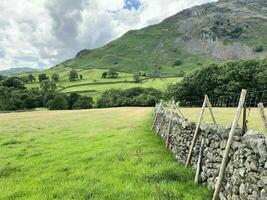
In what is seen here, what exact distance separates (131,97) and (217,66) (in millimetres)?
40737

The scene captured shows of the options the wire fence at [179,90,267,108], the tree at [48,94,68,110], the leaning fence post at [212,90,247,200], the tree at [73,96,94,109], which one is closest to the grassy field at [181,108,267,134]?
the wire fence at [179,90,267,108]

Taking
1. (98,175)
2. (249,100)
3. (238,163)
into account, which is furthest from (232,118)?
(238,163)

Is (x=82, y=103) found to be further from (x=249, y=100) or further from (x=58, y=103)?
(x=249, y=100)

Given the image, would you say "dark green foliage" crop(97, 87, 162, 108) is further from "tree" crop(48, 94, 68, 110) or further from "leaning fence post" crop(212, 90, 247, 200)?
"leaning fence post" crop(212, 90, 247, 200)

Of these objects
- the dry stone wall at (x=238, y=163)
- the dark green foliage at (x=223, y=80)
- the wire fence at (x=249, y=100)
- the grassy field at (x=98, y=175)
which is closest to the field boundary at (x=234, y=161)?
the dry stone wall at (x=238, y=163)

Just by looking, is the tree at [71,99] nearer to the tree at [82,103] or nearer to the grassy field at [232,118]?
the tree at [82,103]

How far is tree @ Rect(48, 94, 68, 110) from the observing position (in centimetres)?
11606

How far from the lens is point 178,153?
16.2m

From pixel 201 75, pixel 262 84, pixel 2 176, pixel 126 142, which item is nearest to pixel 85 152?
pixel 126 142

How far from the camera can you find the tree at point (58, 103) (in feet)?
381

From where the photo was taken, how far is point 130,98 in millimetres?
127938

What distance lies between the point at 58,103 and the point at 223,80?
5890 centimetres

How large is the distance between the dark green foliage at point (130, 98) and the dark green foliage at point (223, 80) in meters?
19.3

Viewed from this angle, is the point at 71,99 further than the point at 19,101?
Yes
